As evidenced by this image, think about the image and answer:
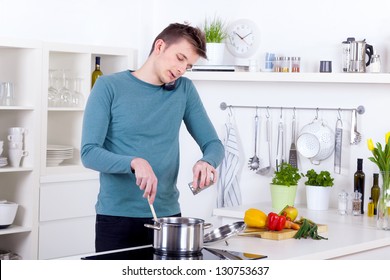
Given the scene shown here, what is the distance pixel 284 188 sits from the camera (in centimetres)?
432

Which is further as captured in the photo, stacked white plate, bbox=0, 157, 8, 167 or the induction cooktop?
stacked white plate, bbox=0, 157, 8, 167

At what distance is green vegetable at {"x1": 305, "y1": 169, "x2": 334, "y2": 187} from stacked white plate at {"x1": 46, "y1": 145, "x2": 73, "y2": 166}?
1.53 meters

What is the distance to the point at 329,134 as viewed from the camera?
177 inches

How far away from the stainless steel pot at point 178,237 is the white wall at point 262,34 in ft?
6.83

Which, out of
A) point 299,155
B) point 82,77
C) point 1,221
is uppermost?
point 82,77

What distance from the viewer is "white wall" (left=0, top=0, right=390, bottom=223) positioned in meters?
4.42

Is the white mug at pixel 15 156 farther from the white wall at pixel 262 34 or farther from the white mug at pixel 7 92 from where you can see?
the white wall at pixel 262 34

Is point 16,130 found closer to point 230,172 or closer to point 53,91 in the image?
point 53,91

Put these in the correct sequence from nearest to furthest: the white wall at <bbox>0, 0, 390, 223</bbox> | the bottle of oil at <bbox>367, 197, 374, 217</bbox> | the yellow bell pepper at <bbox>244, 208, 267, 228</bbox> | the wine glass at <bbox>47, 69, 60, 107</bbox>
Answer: the yellow bell pepper at <bbox>244, 208, 267, 228</bbox> < the bottle of oil at <bbox>367, 197, 374, 217</bbox> < the white wall at <bbox>0, 0, 390, 223</bbox> < the wine glass at <bbox>47, 69, 60, 107</bbox>

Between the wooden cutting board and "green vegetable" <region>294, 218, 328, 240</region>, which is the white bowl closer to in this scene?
the wooden cutting board

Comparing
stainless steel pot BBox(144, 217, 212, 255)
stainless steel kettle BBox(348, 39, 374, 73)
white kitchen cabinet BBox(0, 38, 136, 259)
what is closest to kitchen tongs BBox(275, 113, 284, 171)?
stainless steel kettle BBox(348, 39, 374, 73)
